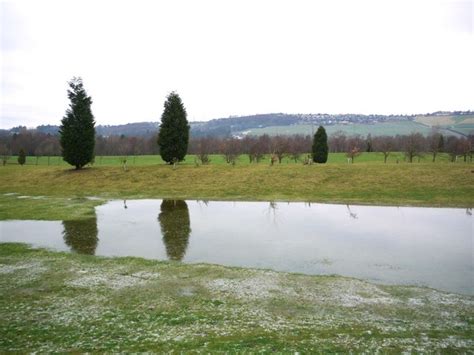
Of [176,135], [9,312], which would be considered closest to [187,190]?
[176,135]

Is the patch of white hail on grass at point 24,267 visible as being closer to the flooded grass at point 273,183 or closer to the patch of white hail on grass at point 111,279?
the patch of white hail on grass at point 111,279

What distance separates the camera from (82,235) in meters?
24.9

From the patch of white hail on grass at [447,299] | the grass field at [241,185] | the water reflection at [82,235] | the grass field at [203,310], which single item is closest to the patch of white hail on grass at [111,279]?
the grass field at [203,310]

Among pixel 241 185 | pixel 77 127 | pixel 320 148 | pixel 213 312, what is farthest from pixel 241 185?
pixel 213 312

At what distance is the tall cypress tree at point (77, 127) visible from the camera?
53094 mm

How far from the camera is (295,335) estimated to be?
433 inches

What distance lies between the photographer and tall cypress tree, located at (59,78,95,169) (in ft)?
174

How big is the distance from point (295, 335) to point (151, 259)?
10.5 m

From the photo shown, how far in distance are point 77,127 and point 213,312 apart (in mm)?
48324

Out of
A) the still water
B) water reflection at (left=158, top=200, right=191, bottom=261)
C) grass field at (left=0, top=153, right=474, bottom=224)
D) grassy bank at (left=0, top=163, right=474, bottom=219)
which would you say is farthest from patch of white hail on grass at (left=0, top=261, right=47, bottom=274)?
grass field at (left=0, top=153, right=474, bottom=224)

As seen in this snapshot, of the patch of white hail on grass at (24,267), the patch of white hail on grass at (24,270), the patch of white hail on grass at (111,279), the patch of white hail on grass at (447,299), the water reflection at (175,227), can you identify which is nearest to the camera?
the patch of white hail on grass at (447,299)

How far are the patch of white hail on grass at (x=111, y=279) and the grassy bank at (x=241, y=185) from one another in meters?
16.2

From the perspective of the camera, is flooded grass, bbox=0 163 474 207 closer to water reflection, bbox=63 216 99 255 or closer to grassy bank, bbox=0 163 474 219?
grassy bank, bbox=0 163 474 219

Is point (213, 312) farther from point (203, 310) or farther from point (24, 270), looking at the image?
point (24, 270)
